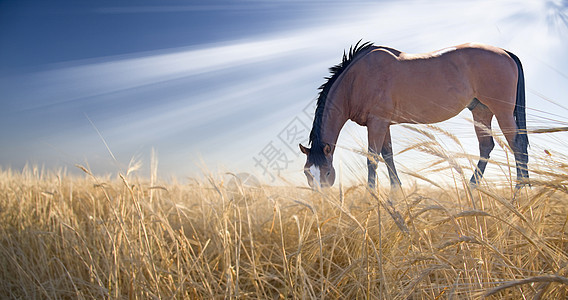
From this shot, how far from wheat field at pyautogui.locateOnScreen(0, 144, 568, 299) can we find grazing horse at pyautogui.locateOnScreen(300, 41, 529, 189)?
2.35 m

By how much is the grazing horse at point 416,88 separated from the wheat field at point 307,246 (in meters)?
2.35

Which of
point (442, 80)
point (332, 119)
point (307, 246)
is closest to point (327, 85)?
point (332, 119)

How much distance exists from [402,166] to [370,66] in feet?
12.4

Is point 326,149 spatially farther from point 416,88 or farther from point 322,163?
point 416,88

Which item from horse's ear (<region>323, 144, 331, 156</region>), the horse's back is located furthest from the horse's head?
the horse's back

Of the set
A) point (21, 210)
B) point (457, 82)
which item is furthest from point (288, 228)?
point (457, 82)

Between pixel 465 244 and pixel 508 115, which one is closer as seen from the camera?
pixel 465 244

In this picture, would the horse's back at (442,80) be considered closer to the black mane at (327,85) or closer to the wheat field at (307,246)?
the black mane at (327,85)

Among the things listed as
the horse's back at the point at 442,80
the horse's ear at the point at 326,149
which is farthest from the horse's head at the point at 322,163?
the horse's back at the point at 442,80

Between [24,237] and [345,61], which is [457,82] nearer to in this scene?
[345,61]

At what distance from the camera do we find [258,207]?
8.47 feet

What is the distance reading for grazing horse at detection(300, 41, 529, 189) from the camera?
175 inches

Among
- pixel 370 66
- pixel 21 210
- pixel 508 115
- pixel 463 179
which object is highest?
pixel 370 66

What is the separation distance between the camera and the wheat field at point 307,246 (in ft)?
2.99
